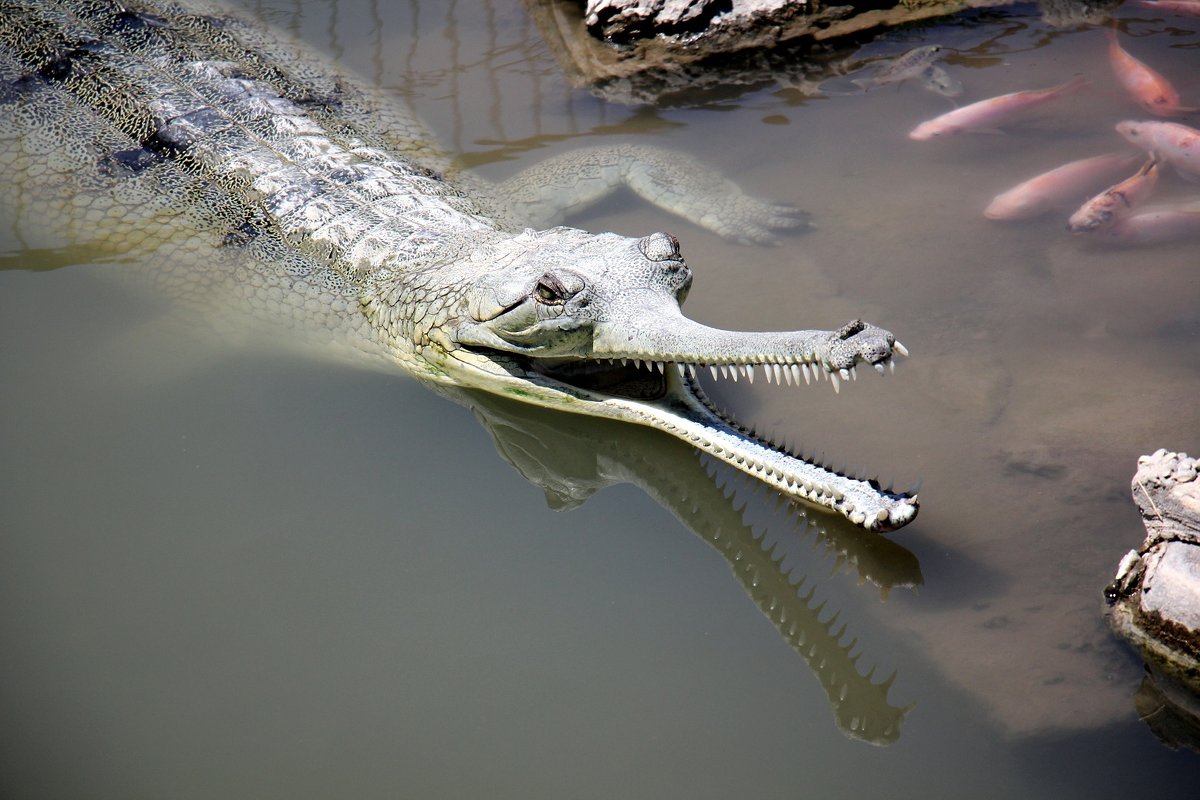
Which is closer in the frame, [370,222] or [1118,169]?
[370,222]

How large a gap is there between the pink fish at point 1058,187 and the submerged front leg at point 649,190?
1.04 m

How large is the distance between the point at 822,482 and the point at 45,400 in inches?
133

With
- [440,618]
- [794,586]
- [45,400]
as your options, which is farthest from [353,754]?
[45,400]

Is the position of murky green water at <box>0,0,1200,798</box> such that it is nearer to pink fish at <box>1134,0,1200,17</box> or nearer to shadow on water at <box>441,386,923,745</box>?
shadow on water at <box>441,386,923,745</box>

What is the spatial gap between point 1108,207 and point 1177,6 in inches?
99.8

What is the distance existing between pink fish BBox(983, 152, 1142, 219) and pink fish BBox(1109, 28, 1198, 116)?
47cm

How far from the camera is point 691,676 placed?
3.12 m

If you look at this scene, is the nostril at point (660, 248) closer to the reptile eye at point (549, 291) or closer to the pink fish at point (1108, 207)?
the reptile eye at point (549, 291)

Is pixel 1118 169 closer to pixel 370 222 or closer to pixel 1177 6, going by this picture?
pixel 1177 6

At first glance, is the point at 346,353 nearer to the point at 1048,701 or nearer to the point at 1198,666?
the point at 1048,701

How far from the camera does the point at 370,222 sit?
15.5 ft

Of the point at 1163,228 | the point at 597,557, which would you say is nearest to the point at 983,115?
the point at 1163,228

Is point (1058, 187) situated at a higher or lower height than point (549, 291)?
lower

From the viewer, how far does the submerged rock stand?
276 cm
